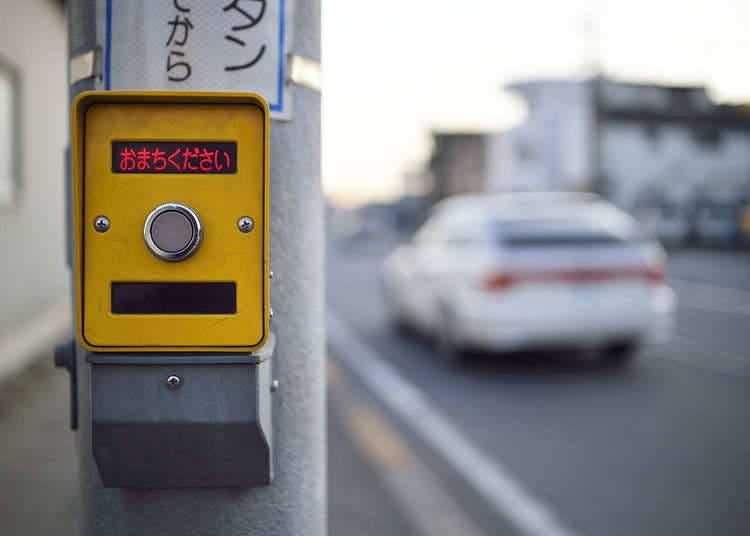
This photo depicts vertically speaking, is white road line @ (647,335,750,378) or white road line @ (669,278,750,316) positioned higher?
white road line @ (669,278,750,316)

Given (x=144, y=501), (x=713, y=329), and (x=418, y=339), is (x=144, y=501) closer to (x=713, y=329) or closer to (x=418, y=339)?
(x=418, y=339)

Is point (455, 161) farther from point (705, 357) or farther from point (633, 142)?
point (705, 357)

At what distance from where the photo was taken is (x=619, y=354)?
757cm

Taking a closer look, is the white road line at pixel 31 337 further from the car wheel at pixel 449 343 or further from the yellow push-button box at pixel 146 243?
the yellow push-button box at pixel 146 243

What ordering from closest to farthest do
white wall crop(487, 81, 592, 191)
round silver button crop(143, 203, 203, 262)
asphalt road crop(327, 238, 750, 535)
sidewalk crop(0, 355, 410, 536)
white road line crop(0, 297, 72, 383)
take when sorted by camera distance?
round silver button crop(143, 203, 203, 262) → sidewalk crop(0, 355, 410, 536) → asphalt road crop(327, 238, 750, 535) → white road line crop(0, 297, 72, 383) → white wall crop(487, 81, 592, 191)

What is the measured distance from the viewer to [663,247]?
27531mm

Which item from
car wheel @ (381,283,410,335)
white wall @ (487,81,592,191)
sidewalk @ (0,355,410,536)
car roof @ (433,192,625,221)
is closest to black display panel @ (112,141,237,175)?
sidewalk @ (0,355,410,536)

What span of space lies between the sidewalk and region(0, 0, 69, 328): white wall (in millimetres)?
2130

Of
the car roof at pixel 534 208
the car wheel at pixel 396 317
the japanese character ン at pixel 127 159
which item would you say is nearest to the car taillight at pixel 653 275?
the car roof at pixel 534 208

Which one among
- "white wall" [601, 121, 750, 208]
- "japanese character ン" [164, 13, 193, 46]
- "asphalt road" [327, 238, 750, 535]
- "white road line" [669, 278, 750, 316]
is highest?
"white wall" [601, 121, 750, 208]

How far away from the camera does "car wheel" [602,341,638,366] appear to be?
7404mm

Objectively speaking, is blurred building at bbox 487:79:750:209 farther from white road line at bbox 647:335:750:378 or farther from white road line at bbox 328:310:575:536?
white road line at bbox 328:310:575:536

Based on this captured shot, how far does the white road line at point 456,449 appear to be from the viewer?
375cm

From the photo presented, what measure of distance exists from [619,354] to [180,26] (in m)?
7.09
